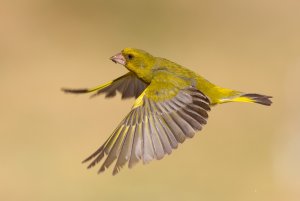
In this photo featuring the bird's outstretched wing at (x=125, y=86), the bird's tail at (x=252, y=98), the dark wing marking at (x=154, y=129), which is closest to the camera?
the dark wing marking at (x=154, y=129)

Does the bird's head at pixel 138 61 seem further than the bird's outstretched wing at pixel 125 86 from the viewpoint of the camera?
No

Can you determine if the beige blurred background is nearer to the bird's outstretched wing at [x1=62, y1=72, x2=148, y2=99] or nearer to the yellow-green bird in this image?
the bird's outstretched wing at [x1=62, y1=72, x2=148, y2=99]

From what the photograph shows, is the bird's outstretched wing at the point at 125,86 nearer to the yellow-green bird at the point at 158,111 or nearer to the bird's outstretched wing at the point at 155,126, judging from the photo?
the yellow-green bird at the point at 158,111

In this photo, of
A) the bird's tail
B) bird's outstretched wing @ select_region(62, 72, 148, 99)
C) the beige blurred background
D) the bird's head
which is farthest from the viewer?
the beige blurred background

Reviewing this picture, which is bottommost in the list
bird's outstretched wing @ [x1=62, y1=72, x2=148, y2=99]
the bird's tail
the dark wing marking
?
the dark wing marking

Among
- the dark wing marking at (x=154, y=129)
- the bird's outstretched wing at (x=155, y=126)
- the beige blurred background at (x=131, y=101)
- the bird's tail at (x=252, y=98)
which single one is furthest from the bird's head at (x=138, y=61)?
the beige blurred background at (x=131, y=101)

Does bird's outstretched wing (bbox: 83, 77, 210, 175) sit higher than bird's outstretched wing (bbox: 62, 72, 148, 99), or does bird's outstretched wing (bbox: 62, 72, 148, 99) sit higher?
bird's outstretched wing (bbox: 62, 72, 148, 99)

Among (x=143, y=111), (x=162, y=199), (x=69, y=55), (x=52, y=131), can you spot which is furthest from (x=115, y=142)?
(x=69, y=55)

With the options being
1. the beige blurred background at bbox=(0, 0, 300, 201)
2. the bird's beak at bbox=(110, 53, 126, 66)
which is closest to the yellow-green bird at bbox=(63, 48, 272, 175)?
the bird's beak at bbox=(110, 53, 126, 66)
